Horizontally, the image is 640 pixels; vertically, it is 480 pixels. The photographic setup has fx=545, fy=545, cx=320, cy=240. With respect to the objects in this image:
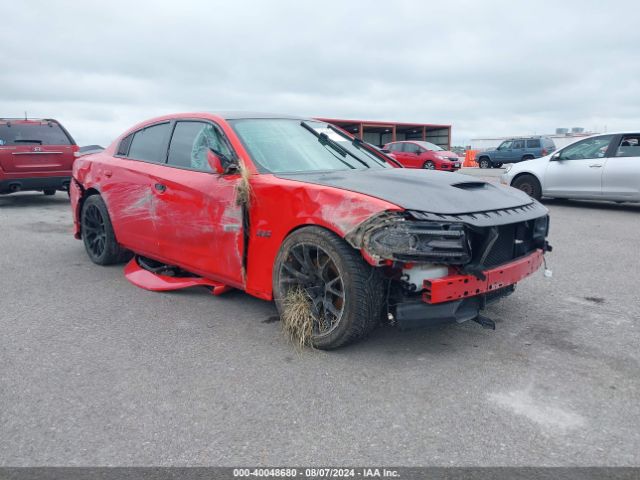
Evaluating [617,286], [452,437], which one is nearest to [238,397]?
[452,437]

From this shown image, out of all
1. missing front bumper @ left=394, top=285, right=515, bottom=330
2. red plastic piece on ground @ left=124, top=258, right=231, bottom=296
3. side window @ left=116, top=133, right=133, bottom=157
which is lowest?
red plastic piece on ground @ left=124, top=258, right=231, bottom=296

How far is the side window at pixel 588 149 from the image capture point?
10.0 metres

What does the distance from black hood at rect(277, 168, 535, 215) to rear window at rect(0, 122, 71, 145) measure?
29.2 feet

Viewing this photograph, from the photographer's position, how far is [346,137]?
4848mm

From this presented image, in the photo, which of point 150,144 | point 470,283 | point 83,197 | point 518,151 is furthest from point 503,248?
point 518,151

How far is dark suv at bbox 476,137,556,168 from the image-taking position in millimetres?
27078

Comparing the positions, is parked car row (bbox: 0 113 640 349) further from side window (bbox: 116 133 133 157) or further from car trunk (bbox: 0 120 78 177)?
car trunk (bbox: 0 120 78 177)

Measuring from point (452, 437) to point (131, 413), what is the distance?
155 centimetres

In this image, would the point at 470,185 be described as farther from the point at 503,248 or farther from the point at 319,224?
the point at 319,224

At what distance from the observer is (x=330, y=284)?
10.9 ft

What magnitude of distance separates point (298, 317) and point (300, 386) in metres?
0.59

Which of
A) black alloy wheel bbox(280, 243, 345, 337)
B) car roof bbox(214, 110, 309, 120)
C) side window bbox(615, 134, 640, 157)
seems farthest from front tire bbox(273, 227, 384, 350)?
side window bbox(615, 134, 640, 157)

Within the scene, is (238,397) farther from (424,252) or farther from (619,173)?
(619,173)

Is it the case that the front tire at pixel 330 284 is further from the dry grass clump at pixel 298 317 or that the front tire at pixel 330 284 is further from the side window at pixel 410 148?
the side window at pixel 410 148
